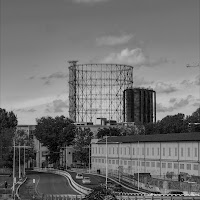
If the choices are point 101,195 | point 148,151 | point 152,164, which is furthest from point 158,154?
point 101,195

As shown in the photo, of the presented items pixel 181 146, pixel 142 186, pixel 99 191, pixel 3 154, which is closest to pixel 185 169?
pixel 181 146

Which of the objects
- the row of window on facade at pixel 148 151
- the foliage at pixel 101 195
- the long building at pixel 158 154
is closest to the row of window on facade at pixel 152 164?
the long building at pixel 158 154

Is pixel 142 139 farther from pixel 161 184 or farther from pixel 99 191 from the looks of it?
pixel 99 191

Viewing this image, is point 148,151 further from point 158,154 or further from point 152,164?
point 158,154

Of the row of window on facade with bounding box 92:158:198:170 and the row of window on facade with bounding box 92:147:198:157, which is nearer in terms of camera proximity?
the row of window on facade with bounding box 92:147:198:157

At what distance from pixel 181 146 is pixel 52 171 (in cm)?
6638

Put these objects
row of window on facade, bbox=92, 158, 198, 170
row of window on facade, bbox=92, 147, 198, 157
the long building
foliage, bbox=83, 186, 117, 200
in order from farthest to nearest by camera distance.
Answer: row of window on facade, bbox=92, 158, 198, 170 → row of window on facade, bbox=92, 147, 198, 157 → the long building → foliage, bbox=83, 186, 117, 200

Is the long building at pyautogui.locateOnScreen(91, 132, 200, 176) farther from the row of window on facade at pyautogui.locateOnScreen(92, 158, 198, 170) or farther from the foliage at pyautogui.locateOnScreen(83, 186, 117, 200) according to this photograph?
the foliage at pyautogui.locateOnScreen(83, 186, 117, 200)

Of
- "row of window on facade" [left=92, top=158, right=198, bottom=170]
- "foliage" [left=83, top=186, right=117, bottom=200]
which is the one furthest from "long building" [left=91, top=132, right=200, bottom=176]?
"foliage" [left=83, top=186, right=117, bottom=200]

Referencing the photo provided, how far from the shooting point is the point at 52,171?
18575cm

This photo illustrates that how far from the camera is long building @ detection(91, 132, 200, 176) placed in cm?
12488

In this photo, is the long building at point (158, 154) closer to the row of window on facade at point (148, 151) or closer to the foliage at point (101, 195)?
the row of window on facade at point (148, 151)

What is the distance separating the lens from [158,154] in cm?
14150

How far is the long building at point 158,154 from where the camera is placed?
124875 millimetres
